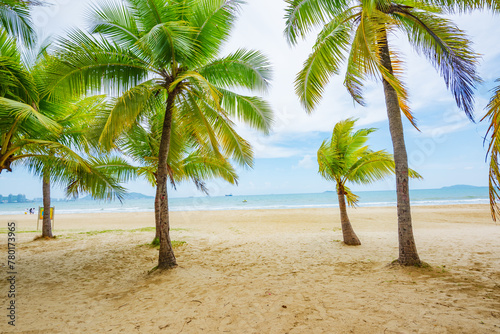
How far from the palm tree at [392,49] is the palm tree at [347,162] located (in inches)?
99.8

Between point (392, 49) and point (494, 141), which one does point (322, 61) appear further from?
point (494, 141)

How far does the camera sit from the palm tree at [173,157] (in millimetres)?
7408

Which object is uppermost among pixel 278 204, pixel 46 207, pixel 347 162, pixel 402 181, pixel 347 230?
pixel 347 162

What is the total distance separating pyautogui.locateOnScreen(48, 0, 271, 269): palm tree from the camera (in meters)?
4.66

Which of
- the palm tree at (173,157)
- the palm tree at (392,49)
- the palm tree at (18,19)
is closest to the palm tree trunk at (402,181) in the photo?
the palm tree at (392,49)

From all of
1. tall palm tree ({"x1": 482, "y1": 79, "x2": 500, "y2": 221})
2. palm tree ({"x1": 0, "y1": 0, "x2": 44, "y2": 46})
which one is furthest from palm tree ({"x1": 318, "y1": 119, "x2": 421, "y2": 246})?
palm tree ({"x1": 0, "y1": 0, "x2": 44, "y2": 46})

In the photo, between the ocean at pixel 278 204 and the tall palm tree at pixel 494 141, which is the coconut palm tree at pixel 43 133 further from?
the ocean at pixel 278 204

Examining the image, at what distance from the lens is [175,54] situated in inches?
196

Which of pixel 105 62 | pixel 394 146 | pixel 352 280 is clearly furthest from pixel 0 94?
pixel 394 146

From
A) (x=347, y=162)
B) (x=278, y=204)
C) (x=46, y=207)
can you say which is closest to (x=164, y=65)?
(x=347, y=162)

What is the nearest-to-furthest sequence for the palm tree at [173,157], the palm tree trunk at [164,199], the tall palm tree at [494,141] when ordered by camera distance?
the tall palm tree at [494,141] → the palm tree trunk at [164,199] → the palm tree at [173,157]

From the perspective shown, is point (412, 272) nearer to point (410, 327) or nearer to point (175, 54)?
point (410, 327)

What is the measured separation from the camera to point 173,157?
7.24 meters

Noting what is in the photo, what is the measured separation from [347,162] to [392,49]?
11.0 feet
